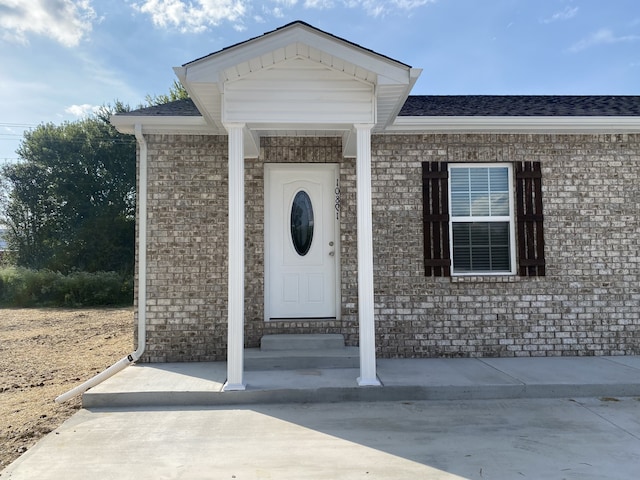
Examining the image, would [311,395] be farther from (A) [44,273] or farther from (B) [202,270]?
(A) [44,273]

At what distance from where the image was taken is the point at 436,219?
18.4ft

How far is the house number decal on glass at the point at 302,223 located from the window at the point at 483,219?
1.55 meters

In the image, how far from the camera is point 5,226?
20781 mm

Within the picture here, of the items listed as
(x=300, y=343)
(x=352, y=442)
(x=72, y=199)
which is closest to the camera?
(x=352, y=442)

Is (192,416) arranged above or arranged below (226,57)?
below

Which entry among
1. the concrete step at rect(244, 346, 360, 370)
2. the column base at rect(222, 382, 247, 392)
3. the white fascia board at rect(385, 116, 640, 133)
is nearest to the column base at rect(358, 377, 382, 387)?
the concrete step at rect(244, 346, 360, 370)

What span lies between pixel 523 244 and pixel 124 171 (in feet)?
70.3

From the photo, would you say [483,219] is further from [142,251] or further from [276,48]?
[142,251]

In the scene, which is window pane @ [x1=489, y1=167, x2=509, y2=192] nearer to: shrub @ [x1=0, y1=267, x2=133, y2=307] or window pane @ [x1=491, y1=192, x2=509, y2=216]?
window pane @ [x1=491, y1=192, x2=509, y2=216]

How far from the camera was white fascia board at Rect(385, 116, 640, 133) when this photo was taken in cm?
547

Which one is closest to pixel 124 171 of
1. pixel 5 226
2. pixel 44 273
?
pixel 5 226

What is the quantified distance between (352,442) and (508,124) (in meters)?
4.41

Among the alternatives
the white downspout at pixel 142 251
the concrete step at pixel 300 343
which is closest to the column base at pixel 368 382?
the concrete step at pixel 300 343

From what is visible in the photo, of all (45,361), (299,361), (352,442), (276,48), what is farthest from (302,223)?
(45,361)
